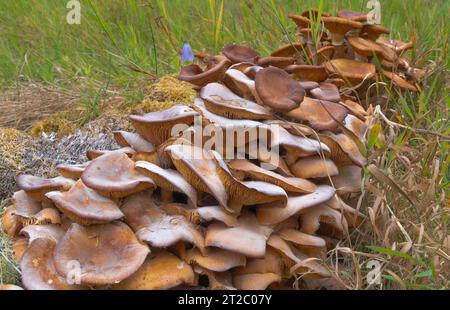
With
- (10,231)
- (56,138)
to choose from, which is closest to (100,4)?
(56,138)

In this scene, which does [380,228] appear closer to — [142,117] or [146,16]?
[142,117]

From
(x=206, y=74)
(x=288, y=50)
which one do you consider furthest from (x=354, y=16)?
(x=206, y=74)

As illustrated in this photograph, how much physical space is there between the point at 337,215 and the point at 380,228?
27 centimetres

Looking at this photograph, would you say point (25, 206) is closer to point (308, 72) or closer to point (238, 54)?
point (238, 54)

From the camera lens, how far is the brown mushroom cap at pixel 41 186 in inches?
104

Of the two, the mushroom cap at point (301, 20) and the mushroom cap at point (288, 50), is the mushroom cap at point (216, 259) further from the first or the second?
the mushroom cap at point (301, 20)

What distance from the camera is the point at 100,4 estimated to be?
5.66m

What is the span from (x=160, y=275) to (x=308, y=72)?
4.75 feet

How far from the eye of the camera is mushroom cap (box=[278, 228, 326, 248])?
2.53 m

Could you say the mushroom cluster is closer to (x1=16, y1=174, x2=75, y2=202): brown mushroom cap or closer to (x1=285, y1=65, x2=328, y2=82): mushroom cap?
(x1=16, y1=174, x2=75, y2=202): brown mushroom cap

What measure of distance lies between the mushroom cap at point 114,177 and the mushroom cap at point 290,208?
485 millimetres

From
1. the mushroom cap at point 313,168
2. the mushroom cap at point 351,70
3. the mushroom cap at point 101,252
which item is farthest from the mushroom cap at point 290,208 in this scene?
the mushroom cap at point 351,70

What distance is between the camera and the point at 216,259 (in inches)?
94.3
